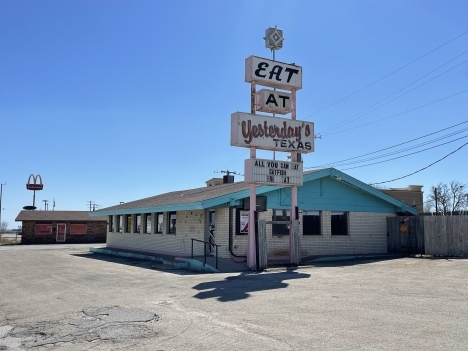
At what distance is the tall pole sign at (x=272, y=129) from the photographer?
16.2m

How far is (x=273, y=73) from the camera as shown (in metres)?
17.3

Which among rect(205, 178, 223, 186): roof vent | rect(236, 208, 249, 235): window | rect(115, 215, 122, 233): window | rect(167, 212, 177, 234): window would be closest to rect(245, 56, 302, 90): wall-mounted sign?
rect(236, 208, 249, 235): window

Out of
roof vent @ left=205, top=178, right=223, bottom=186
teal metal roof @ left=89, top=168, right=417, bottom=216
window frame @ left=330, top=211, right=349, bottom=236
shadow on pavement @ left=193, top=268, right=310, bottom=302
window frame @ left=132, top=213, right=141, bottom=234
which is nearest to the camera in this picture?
shadow on pavement @ left=193, top=268, right=310, bottom=302

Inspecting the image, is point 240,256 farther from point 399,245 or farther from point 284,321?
point 284,321

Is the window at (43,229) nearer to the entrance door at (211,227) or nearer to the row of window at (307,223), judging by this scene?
the entrance door at (211,227)

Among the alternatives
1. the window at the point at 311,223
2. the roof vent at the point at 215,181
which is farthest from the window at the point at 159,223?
the roof vent at the point at 215,181

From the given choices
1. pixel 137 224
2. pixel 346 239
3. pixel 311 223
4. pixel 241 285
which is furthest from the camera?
pixel 137 224

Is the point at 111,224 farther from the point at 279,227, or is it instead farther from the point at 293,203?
the point at 293,203

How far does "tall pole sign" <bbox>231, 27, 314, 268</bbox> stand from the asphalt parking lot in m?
4.26

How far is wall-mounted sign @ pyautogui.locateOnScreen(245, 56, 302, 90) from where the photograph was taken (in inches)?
660

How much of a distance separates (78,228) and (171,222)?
1167 inches

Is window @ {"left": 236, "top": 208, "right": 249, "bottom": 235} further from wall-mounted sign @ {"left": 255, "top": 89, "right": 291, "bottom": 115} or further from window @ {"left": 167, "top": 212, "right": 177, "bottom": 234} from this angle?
window @ {"left": 167, "top": 212, "right": 177, "bottom": 234}

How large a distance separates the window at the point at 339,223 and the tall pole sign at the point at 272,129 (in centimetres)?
539

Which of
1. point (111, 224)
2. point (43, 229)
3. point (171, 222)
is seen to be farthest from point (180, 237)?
point (43, 229)
